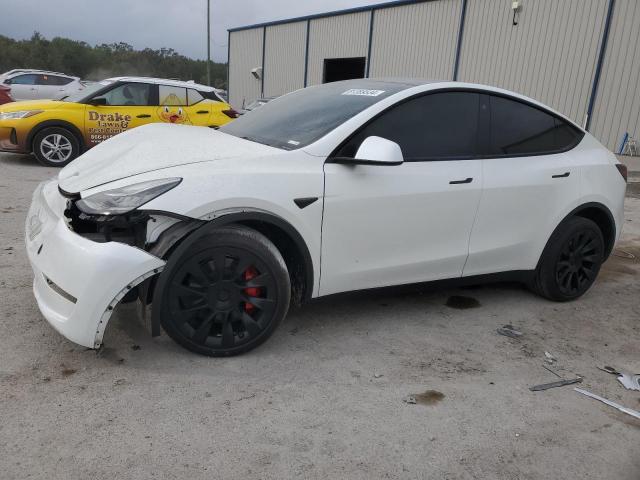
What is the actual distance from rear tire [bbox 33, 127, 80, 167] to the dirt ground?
5676 mm

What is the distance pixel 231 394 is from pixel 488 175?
2155mm

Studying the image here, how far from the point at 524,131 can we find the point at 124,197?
9.06 ft

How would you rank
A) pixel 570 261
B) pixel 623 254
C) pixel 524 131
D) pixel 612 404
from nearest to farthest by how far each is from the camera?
pixel 612 404 < pixel 524 131 < pixel 570 261 < pixel 623 254

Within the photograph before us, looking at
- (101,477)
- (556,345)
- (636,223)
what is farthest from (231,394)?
(636,223)

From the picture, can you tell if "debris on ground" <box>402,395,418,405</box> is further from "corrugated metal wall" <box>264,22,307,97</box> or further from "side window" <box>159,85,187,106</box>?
"corrugated metal wall" <box>264,22,307,97</box>

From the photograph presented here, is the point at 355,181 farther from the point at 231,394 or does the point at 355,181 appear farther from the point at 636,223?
the point at 636,223

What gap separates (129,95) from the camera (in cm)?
923

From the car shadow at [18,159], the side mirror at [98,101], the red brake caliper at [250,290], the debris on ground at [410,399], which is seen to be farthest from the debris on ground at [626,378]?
the car shadow at [18,159]

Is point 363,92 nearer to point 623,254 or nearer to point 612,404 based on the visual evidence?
point 612,404

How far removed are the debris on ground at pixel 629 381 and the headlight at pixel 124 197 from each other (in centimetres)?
269

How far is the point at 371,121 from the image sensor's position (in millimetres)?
3244

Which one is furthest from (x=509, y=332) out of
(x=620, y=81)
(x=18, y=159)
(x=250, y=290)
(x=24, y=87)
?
(x=24, y=87)

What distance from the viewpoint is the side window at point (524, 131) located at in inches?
148

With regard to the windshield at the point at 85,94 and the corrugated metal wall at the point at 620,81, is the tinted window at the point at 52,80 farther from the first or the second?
the corrugated metal wall at the point at 620,81
